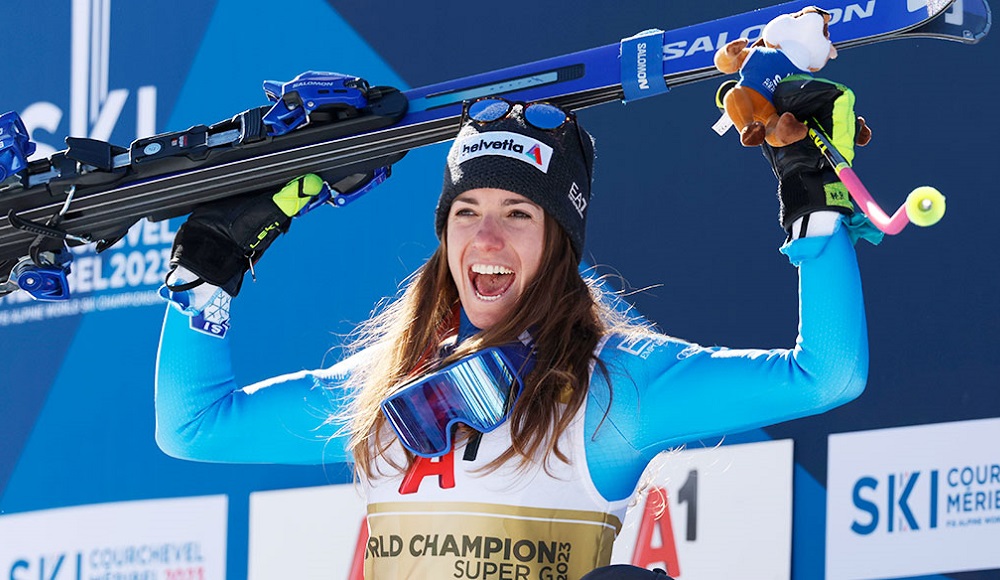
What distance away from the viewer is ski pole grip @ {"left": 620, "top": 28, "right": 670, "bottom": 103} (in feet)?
7.38

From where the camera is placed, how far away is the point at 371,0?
3.47 metres

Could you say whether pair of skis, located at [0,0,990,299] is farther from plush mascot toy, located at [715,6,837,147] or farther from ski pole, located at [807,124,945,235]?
ski pole, located at [807,124,945,235]

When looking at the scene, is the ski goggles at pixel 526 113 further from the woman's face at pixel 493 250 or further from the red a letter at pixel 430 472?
the red a letter at pixel 430 472

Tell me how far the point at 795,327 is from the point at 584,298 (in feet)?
2.84

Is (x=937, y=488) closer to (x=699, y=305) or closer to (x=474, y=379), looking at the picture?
(x=699, y=305)

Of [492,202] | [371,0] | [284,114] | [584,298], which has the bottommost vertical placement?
[584,298]

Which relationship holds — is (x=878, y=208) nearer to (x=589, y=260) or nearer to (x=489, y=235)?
(x=489, y=235)

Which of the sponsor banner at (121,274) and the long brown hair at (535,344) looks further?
the sponsor banner at (121,274)

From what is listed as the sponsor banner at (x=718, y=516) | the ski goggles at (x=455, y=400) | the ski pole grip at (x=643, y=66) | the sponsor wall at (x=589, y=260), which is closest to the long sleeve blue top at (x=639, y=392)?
the ski goggles at (x=455, y=400)

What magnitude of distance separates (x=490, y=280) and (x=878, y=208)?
586mm

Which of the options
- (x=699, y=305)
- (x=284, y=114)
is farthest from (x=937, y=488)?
(x=284, y=114)

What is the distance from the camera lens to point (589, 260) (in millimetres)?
3105

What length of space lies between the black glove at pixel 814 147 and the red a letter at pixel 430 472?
0.54 metres

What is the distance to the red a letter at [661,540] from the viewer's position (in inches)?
112
